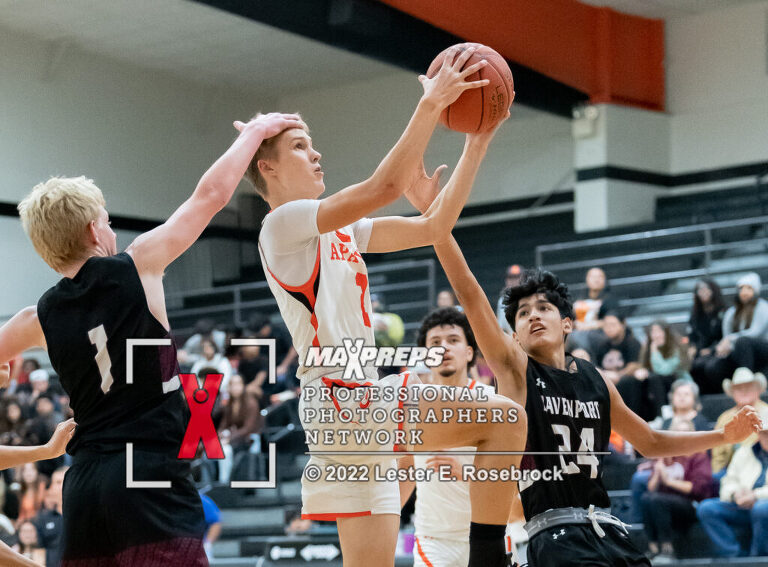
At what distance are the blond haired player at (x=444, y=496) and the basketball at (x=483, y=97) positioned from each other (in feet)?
6.30

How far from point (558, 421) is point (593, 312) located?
6904 millimetres

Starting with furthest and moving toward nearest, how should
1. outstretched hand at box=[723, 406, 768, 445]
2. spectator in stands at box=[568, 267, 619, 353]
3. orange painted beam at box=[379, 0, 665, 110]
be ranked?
orange painted beam at box=[379, 0, 665, 110]
spectator in stands at box=[568, 267, 619, 353]
outstretched hand at box=[723, 406, 768, 445]

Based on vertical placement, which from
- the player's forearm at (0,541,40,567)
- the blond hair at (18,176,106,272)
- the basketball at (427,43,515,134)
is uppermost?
the basketball at (427,43,515,134)

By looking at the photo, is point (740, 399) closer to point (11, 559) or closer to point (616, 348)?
point (616, 348)

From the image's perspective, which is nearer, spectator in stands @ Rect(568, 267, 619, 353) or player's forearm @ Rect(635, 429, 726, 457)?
player's forearm @ Rect(635, 429, 726, 457)

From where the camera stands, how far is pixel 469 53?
383 cm

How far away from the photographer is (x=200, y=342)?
1316 centimetres

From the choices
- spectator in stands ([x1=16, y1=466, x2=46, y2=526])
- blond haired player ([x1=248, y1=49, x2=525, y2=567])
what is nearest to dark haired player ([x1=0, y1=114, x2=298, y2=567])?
blond haired player ([x1=248, y1=49, x2=525, y2=567])

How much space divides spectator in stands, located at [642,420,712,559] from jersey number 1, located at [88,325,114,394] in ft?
19.1

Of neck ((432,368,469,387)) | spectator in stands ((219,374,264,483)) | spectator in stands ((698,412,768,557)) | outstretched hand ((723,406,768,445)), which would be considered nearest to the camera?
outstretched hand ((723,406,768,445))

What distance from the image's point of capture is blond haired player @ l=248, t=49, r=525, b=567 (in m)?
3.52

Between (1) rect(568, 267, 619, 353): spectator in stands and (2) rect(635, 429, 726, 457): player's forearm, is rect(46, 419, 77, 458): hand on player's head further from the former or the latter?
(1) rect(568, 267, 619, 353): spectator in stands

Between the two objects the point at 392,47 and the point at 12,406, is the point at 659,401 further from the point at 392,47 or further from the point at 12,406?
the point at 12,406

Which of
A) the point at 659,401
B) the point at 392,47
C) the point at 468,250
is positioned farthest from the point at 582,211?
the point at 659,401
